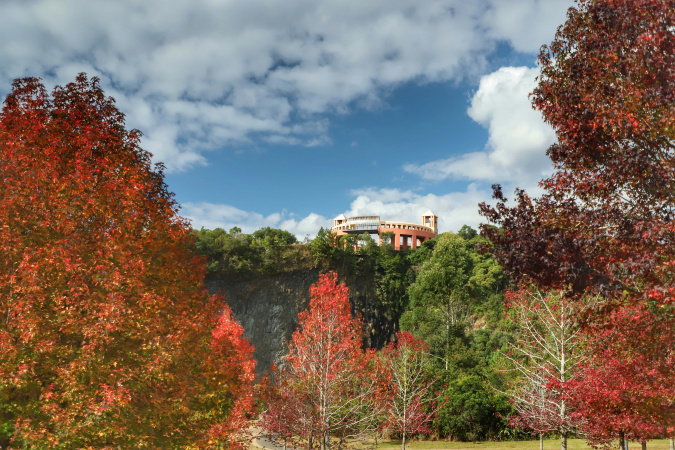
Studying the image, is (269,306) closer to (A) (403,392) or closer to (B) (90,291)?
(A) (403,392)

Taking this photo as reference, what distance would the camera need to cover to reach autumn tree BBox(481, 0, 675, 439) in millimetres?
6602

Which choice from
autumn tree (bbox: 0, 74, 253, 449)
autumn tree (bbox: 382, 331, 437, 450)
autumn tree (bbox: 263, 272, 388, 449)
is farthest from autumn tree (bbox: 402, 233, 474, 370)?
autumn tree (bbox: 0, 74, 253, 449)

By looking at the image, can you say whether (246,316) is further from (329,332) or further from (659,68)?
(659,68)

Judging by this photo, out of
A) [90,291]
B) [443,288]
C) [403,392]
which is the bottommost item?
[403,392]

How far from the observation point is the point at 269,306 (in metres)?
52.4

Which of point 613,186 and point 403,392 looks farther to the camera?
point 403,392

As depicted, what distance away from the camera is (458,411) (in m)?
30.1

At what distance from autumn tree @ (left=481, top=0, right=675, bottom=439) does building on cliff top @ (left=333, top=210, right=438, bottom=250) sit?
57.2 meters

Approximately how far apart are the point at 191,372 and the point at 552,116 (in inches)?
358

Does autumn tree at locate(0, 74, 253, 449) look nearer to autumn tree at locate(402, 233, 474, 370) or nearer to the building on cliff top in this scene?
autumn tree at locate(402, 233, 474, 370)

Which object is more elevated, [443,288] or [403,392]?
[443,288]

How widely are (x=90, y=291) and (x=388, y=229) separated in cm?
5978

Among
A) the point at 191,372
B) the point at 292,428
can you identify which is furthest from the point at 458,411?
the point at 191,372

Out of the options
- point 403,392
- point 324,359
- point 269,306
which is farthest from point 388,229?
point 324,359
